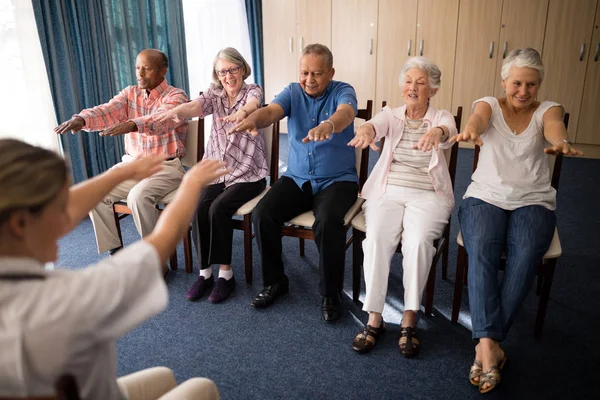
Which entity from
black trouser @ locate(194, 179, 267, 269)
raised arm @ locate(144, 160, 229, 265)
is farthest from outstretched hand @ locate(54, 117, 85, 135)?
raised arm @ locate(144, 160, 229, 265)

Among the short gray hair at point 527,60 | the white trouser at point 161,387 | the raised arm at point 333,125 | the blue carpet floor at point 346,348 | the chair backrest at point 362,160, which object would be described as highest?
the short gray hair at point 527,60

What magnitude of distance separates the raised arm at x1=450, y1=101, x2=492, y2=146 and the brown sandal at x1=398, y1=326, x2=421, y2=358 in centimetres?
82

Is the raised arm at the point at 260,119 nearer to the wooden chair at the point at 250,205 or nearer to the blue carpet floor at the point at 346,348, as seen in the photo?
the wooden chair at the point at 250,205

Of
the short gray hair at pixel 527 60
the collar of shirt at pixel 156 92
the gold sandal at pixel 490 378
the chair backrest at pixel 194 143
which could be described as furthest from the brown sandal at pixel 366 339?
the collar of shirt at pixel 156 92

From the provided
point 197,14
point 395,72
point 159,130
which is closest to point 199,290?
point 159,130

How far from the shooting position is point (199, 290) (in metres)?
2.35

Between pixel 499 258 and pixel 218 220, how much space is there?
1.31m

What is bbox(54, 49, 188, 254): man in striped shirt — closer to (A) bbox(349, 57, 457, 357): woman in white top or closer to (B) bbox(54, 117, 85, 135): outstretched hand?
(B) bbox(54, 117, 85, 135): outstretched hand

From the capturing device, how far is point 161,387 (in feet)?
3.31

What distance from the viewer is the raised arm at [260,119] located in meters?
A: 2.05

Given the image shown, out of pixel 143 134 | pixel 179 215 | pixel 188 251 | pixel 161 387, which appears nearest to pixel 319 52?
pixel 143 134

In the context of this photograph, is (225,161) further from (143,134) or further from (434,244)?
(434,244)

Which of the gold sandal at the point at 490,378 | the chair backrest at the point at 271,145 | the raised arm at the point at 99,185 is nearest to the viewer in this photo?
the raised arm at the point at 99,185

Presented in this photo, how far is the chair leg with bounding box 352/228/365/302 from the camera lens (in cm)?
218
